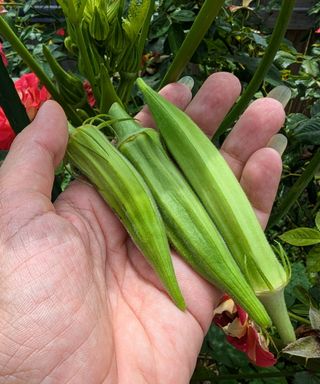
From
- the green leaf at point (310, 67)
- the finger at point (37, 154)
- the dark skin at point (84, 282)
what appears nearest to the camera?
the dark skin at point (84, 282)

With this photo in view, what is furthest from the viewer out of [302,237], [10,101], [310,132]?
[310,132]

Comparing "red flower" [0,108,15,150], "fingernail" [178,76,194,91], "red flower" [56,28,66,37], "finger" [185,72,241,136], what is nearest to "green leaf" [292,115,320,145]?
"finger" [185,72,241,136]

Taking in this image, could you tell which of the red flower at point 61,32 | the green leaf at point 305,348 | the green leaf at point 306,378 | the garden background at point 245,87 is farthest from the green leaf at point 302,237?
the red flower at point 61,32

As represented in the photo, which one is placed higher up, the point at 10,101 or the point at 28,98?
the point at 10,101

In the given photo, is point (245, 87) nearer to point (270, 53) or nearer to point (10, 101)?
point (270, 53)

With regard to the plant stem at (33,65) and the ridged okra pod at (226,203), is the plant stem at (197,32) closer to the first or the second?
the ridged okra pod at (226,203)

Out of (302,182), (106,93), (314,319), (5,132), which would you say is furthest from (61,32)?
(314,319)

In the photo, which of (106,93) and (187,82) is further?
(187,82)
